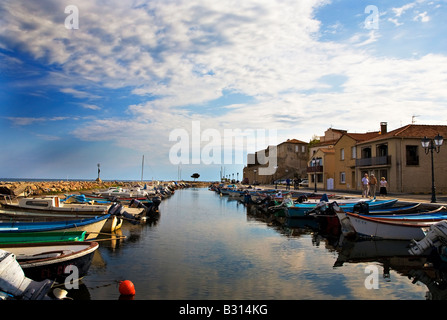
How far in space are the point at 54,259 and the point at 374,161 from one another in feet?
120

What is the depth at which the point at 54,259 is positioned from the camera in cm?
926

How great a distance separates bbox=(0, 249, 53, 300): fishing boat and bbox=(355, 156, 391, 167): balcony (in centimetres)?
3613

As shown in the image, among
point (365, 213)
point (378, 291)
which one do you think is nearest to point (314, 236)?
point (365, 213)

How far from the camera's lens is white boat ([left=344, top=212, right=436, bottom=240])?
1625cm

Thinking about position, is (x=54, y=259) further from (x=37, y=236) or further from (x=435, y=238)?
(x=435, y=238)

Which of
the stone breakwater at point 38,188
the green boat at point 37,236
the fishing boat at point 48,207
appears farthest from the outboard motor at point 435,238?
the stone breakwater at point 38,188

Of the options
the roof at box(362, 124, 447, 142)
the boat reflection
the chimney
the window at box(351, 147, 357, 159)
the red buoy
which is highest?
the chimney

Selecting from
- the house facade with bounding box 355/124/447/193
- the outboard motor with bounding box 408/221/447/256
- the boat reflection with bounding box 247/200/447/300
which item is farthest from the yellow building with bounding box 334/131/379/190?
the outboard motor with bounding box 408/221/447/256

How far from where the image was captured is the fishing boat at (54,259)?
912cm

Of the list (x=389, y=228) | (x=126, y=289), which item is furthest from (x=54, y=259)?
(x=389, y=228)

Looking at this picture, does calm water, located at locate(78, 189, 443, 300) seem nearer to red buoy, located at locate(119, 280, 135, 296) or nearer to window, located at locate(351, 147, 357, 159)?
red buoy, located at locate(119, 280, 135, 296)

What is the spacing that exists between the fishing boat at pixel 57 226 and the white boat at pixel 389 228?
13155 millimetres

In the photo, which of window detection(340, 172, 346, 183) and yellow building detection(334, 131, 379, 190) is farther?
window detection(340, 172, 346, 183)

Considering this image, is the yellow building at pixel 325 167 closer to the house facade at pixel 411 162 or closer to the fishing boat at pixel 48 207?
the house facade at pixel 411 162
